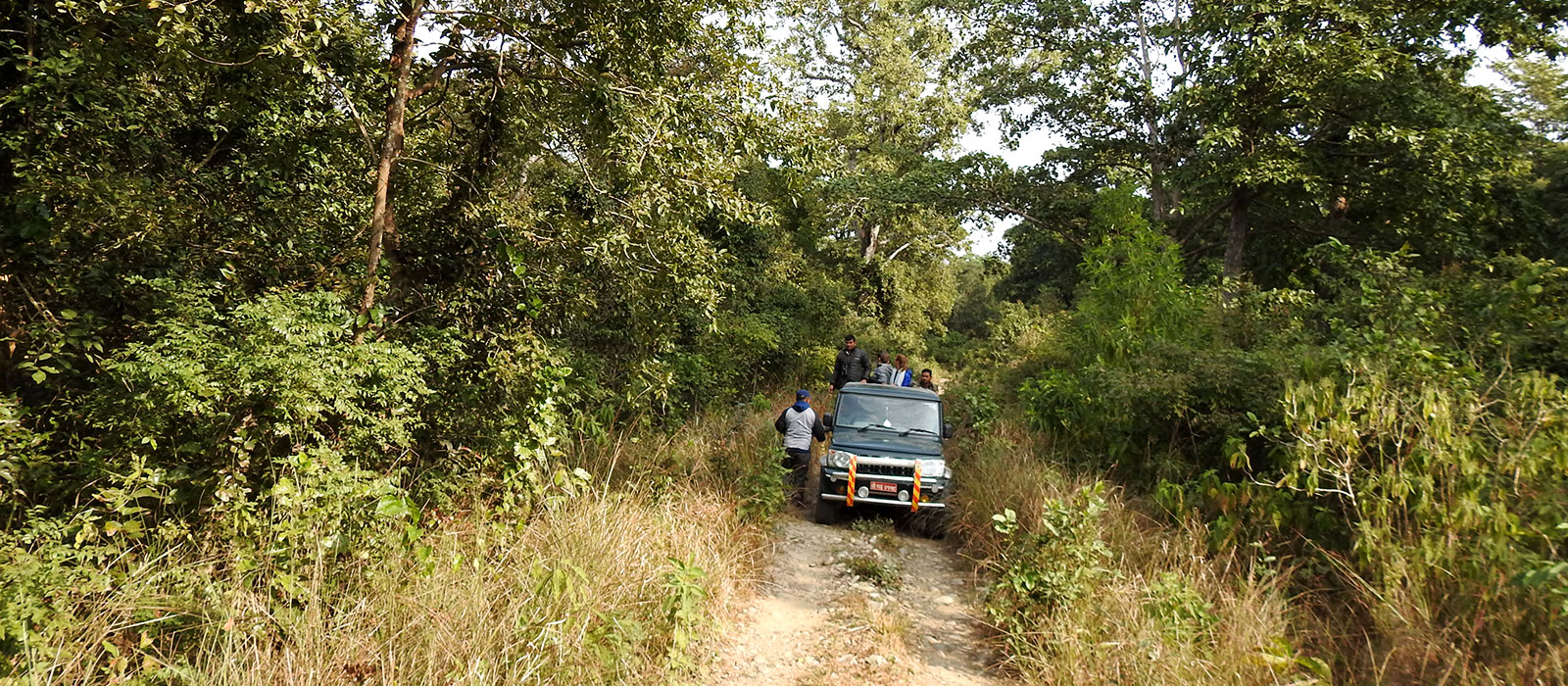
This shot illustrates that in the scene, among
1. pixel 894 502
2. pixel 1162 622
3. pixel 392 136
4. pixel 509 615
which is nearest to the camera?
pixel 509 615

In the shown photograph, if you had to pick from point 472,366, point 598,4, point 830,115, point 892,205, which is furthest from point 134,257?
point 830,115

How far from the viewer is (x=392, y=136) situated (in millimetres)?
6039

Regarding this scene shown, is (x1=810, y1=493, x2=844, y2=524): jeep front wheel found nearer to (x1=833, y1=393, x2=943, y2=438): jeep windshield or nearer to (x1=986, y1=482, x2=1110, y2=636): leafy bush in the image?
(x1=833, y1=393, x2=943, y2=438): jeep windshield

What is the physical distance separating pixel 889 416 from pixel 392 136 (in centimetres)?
662

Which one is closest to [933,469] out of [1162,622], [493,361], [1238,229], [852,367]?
[1162,622]

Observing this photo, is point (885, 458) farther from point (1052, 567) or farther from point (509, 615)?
→ point (509, 615)

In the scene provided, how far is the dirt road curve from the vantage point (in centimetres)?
577

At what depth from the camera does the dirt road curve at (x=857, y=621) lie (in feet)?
18.9

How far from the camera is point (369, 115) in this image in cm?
641

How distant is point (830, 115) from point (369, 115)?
21712mm

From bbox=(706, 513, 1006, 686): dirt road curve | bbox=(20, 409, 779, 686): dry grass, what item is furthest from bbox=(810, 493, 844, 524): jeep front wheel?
bbox=(20, 409, 779, 686): dry grass

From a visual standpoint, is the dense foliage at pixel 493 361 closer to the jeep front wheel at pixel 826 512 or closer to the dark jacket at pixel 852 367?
the jeep front wheel at pixel 826 512

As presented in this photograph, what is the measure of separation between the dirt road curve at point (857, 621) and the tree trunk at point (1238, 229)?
11170 mm

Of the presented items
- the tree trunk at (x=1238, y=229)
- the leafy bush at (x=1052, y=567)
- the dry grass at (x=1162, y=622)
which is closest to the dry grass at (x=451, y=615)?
the leafy bush at (x=1052, y=567)
